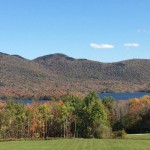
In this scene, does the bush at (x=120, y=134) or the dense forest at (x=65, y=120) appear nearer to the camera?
the bush at (x=120, y=134)

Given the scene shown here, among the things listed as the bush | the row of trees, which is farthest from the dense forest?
the bush

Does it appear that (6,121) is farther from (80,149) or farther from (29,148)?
(80,149)

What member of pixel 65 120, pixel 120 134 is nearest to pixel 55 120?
pixel 65 120

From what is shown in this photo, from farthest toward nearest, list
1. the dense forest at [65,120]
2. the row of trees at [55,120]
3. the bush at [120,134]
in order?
the row of trees at [55,120] < the dense forest at [65,120] < the bush at [120,134]

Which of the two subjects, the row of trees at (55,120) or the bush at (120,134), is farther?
the row of trees at (55,120)

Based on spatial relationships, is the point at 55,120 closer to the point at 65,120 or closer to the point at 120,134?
the point at 65,120

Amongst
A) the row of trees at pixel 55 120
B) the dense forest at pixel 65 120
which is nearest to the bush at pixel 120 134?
the dense forest at pixel 65 120

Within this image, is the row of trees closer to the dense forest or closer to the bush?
the dense forest

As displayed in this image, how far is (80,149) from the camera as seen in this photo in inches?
2478

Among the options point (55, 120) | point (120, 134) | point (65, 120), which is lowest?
point (120, 134)

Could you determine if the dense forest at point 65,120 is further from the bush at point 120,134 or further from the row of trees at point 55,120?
the bush at point 120,134

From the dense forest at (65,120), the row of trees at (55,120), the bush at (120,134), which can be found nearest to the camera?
the bush at (120,134)

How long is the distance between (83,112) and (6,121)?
22574mm

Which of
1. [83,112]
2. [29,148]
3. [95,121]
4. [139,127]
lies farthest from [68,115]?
[29,148]
